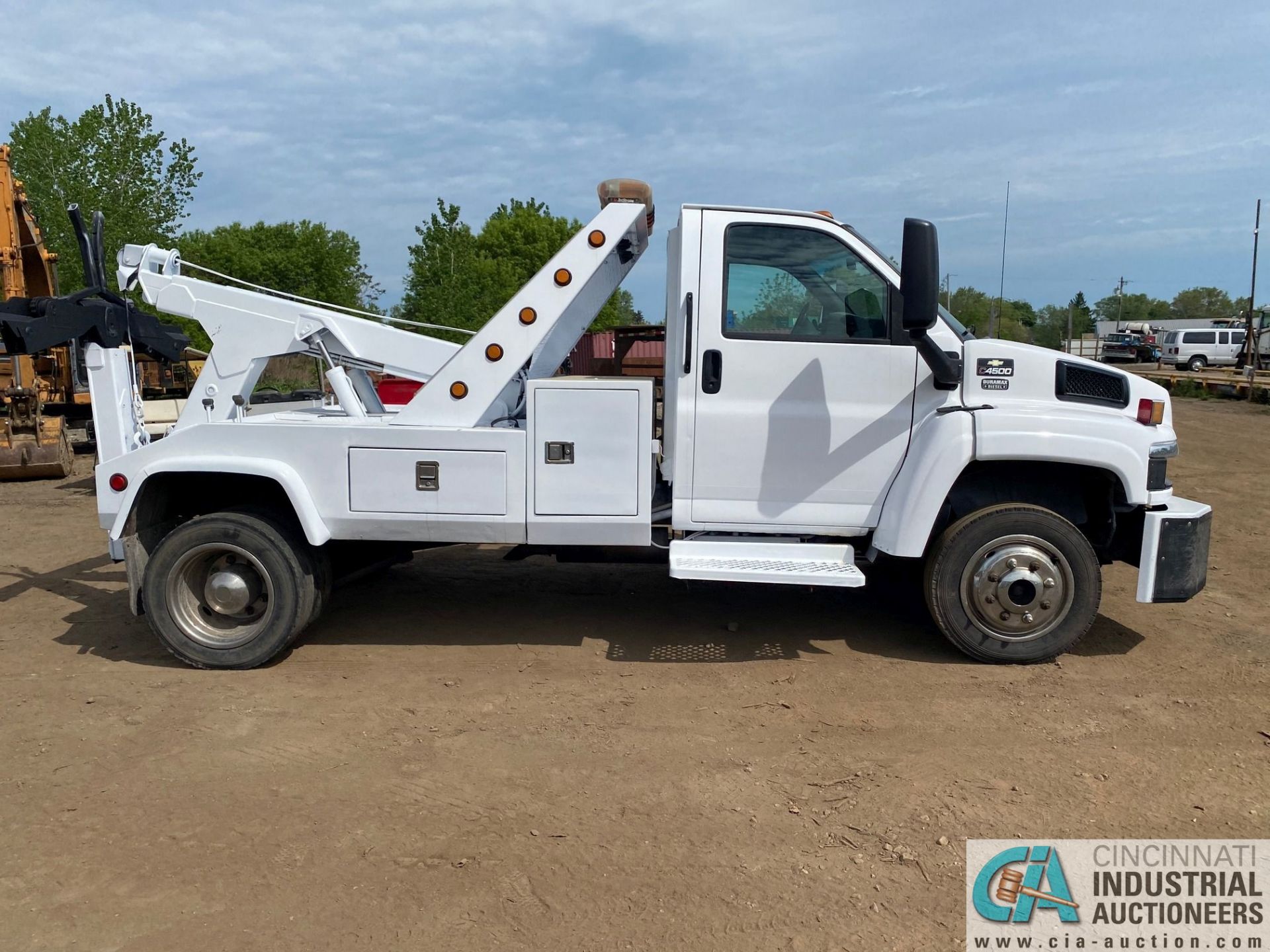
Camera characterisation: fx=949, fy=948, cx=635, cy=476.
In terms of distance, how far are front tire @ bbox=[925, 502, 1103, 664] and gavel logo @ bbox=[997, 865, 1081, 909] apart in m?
2.00

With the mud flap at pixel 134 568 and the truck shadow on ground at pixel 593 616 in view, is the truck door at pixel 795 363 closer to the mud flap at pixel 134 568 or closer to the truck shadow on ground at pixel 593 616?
the truck shadow on ground at pixel 593 616

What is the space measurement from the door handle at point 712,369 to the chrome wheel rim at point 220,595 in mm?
2574

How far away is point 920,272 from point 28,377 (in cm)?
1291

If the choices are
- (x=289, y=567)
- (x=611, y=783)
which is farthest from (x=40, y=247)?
(x=611, y=783)

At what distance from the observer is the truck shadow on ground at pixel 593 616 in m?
5.54

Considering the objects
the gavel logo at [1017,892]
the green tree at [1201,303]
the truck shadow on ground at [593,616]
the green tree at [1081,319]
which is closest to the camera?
the gavel logo at [1017,892]

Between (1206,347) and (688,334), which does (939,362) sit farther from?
(1206,347)

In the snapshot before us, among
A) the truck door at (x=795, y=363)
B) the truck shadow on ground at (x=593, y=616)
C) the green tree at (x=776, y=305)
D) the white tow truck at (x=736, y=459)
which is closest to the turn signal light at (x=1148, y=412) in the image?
the white tow truck at (x=736, y=459)

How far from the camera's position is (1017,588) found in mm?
5023

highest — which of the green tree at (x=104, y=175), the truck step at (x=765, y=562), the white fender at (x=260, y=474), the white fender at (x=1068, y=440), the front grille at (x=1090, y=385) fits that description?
the green tree at (x=104, y=175)

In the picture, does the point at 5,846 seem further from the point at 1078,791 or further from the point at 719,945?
the point at 1078,791
